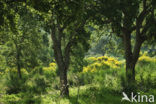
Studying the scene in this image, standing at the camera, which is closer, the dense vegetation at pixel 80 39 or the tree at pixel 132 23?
the dense vegetation at pixel 80 39

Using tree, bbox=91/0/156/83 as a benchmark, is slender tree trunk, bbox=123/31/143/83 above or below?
below

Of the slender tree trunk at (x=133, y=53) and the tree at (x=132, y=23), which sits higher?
the tree at (x=132, y=23)

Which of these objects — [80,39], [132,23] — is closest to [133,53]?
[132,23]

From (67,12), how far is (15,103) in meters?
5.93

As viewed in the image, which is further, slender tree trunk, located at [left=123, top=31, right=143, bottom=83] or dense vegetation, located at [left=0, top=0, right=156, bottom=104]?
slender tree trunk, located at [left=123, top=31, right=143, bottom=83]

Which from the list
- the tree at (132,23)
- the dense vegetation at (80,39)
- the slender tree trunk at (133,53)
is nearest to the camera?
the dense vegetation at (80,39)

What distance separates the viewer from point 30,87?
15.4 metres

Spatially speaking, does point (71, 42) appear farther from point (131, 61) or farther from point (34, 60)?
point (34, 60)

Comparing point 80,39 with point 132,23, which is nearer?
point 132,23

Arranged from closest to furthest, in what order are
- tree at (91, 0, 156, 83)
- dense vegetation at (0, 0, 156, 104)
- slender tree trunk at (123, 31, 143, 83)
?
dense vegetation at (0, 0, 156, 104)
tree at (91, 0, 156, 83)
slender tree trunk at (123, 31, 143, 83)

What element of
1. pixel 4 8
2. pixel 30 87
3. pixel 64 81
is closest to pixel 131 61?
pixel 64 81

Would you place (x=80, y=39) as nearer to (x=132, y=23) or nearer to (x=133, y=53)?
(x=133, y=53)

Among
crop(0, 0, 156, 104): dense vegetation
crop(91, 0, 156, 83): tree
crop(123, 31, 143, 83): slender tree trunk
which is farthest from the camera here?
crop(123, 31, 143, 83): slender tree trunk

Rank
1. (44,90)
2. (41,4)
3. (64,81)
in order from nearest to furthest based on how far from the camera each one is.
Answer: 1. (41,4)
2. (64,81)
3. (44,90)
